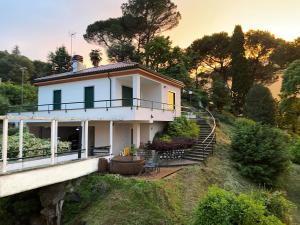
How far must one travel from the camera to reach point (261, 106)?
34125 mm

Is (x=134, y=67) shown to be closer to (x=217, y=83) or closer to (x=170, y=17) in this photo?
(x=217, y=83)

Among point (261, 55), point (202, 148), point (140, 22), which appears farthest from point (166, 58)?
point (202, 148)

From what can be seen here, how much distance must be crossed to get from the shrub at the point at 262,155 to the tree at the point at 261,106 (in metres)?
16.7

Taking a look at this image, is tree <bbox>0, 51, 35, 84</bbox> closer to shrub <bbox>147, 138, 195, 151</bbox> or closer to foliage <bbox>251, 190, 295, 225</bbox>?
shrub <bbox>147, 138, 195, 151</bbox>

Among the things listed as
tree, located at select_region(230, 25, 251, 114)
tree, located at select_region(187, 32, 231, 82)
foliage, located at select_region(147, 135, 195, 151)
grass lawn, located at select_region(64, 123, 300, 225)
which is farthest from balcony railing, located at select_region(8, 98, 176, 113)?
tree, located at select_region(187, 32, 231, 82)

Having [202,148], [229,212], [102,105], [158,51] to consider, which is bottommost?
[229,212]

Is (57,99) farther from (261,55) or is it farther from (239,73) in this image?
(261,55)

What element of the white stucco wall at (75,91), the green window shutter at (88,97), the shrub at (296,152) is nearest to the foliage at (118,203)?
the white stucco wall at (75,91)

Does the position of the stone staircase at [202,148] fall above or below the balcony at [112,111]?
below

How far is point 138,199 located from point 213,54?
39.8 meters

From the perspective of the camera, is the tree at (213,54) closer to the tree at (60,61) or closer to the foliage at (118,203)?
the tree at (60,61)

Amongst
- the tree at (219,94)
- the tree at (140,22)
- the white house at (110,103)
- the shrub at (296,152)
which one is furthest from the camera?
the tree at (140,22)

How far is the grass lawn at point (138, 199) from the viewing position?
392 inches

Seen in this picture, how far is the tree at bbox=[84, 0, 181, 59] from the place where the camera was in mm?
40562
